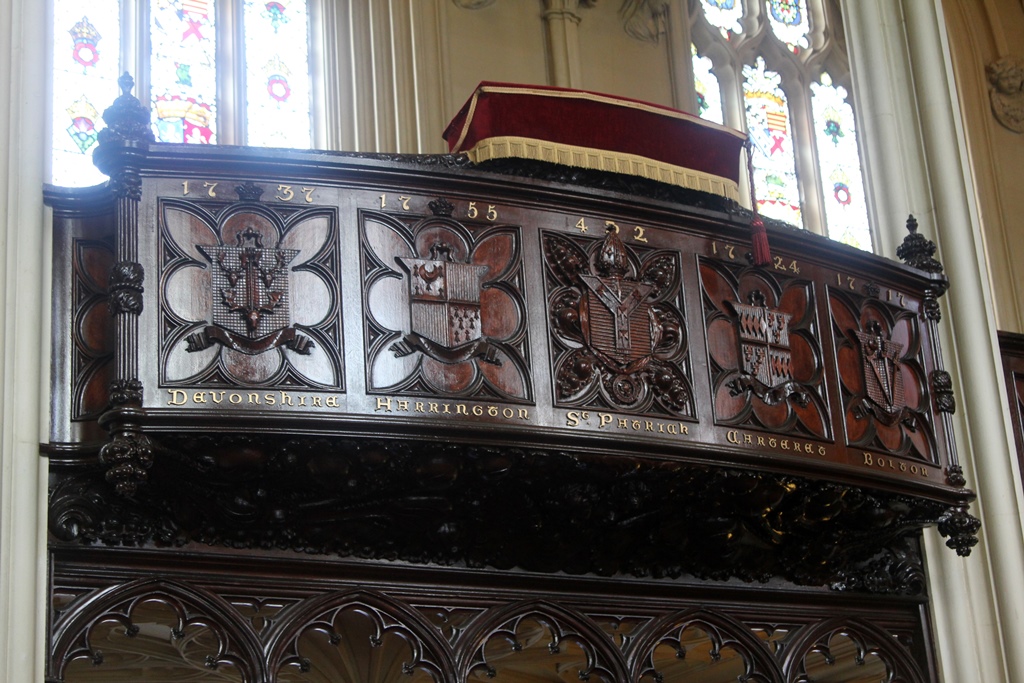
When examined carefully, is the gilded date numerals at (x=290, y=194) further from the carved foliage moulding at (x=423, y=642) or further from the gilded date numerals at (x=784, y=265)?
the gilded date numerals at (x=784, y=265)

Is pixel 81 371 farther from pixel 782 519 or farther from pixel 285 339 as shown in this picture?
pixel 782 519

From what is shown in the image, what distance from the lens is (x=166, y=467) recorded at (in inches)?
314

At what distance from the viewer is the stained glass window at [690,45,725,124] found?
14102mm

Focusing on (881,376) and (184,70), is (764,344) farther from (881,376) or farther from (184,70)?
(184,70)

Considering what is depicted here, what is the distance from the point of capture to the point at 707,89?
14219 millimetres

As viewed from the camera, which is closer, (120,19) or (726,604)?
(726,604)

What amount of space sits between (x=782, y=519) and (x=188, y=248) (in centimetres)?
379

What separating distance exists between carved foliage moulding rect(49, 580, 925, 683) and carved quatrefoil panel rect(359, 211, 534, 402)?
55.6 inches

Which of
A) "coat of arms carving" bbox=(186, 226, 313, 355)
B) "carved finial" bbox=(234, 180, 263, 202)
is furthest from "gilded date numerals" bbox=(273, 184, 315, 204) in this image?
"coat of arms carving" bbox=(186, 226, 313, 355)

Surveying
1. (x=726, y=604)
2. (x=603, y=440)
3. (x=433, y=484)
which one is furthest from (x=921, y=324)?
(x=433, y=484)

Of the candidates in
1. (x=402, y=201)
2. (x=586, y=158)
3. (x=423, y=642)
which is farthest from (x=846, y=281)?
(x=423, y=642)

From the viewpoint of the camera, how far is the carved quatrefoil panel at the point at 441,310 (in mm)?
8180

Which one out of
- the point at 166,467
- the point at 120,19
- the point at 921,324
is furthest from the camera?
the point at 120,19

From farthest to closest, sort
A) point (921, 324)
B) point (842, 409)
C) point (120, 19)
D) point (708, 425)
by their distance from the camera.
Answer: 1. point (120, 19)
2. point (921, 324)
3. point (842, 409)
4. point (708, 425)
